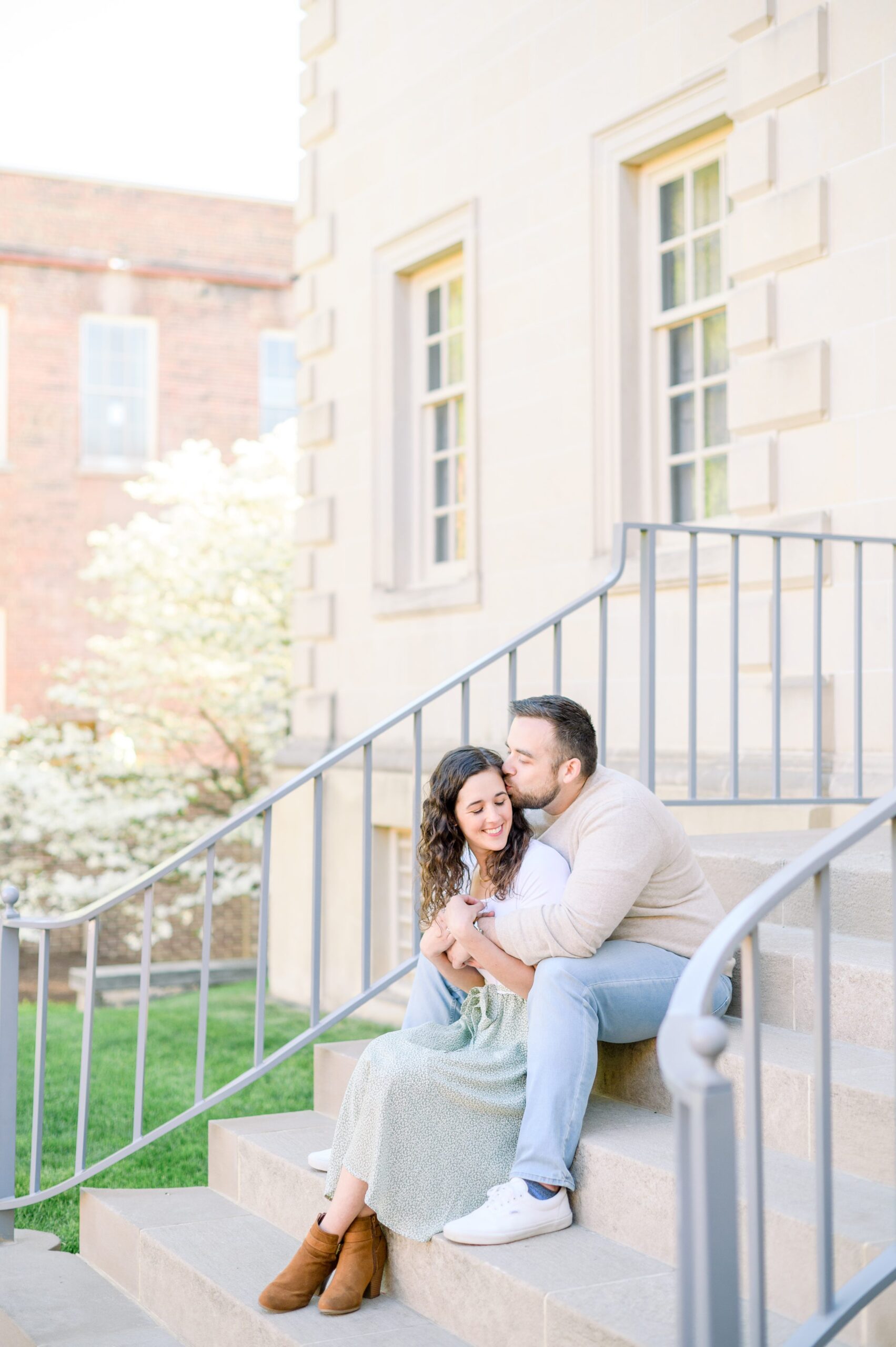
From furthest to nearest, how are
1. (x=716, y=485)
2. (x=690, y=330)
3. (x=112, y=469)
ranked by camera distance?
(x=112, y=469) → (x=690, y=330) → (x=716, y=485)

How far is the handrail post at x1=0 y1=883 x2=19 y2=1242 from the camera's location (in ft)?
14.4

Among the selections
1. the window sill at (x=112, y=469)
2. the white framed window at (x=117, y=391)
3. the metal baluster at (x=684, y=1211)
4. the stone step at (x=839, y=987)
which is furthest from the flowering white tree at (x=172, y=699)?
the metal baluster at (x=684, y=1211)

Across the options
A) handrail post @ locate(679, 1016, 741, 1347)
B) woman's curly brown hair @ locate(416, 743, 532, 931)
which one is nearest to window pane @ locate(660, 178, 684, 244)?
woman's curly brown hair @ locate(416, 743, 532, 931)

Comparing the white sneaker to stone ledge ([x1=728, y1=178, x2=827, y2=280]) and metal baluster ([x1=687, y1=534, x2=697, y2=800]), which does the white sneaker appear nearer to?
metal baluster ([x1=687, y1=534, x2=697, y2=800])

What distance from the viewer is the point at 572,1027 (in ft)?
10.7

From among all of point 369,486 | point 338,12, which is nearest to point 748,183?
point 369,486

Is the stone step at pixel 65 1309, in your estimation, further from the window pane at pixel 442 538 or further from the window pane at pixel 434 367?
the window pane at pixel 434 367

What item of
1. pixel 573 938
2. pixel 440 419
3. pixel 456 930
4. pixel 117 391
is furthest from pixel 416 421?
pixel 117 391

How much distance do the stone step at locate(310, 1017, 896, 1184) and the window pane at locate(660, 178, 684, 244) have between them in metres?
4.39

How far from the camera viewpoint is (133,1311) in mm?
3891

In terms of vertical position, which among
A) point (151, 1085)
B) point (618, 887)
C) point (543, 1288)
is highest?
point (618, 887)

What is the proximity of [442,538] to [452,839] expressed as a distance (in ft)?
17.1

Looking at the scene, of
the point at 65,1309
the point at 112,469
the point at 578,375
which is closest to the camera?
the point at 65,1309

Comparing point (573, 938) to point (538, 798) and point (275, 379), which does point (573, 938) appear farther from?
point (275, 379)
